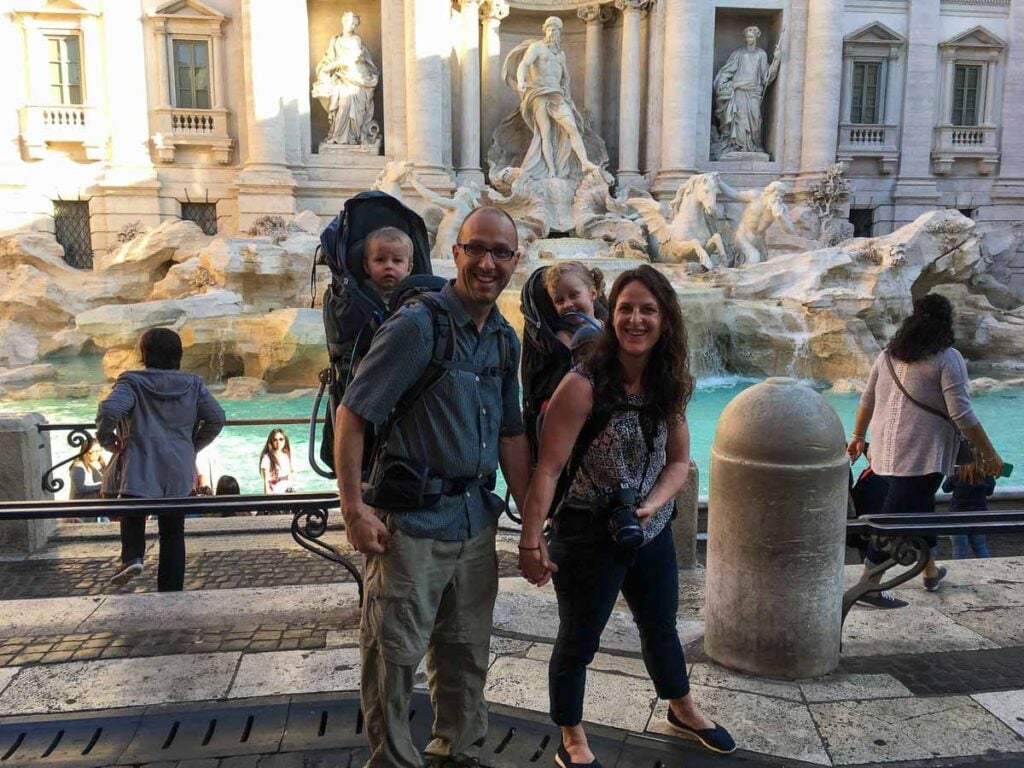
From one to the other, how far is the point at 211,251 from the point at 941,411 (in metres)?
14.1

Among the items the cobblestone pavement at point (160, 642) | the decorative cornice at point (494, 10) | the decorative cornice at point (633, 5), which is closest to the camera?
the cobblestone pavement at point (160, 642)

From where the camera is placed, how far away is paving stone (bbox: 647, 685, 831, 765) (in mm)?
2795

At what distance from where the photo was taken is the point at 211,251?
51.0 feet

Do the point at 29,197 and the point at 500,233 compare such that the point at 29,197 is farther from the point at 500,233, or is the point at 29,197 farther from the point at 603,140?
the point at 500,233

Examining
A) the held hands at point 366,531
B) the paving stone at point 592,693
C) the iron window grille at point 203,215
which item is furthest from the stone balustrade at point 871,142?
the held hands at point 366,531

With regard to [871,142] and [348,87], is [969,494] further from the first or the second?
[871,142]

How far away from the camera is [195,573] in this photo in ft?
16.8

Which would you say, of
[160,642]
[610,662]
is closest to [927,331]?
[610,662]

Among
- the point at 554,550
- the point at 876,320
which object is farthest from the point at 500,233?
the point at 876,320

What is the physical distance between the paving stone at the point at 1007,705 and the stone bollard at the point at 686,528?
6.17ft

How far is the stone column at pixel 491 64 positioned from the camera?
20.1 m

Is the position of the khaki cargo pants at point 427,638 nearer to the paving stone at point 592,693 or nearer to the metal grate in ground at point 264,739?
the metal grate in ground at point 264,739

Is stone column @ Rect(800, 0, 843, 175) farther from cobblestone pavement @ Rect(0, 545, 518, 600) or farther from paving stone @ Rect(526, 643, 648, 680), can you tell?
paving stone @ Rect(526, 643, 648, 680)

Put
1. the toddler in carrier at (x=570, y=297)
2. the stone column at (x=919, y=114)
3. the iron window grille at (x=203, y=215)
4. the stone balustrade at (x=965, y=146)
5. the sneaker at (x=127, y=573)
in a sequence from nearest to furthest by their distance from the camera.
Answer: the toddler in carrier at (x=570, y=297) → the sneaker at (x=127, y=573) → the iron window grille at (x=203, y=215) → the stone column at (x=919, y=114) → the stone balustrade at (x=965, y=146)
